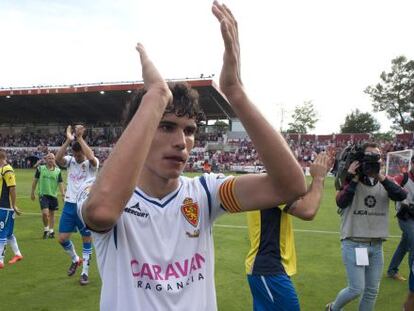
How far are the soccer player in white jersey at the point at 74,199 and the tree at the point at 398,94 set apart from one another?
64870 millimetres

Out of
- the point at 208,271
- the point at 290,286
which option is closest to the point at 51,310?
the point at 290,286

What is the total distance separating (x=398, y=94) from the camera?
65250 mm

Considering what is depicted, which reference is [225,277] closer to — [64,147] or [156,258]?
[64,147]

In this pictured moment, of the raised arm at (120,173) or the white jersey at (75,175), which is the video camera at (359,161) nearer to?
the raised arm at (120,173)

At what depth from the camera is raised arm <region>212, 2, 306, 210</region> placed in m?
1.59

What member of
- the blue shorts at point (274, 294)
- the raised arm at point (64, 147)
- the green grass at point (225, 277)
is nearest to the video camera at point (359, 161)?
the blue shorts at point (274, 294)

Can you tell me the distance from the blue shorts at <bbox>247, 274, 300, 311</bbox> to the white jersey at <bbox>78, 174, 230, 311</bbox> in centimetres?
201

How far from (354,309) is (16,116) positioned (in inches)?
2421

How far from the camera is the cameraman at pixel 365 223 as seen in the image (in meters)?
4.95

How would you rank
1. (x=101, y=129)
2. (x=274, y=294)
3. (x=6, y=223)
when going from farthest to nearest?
(x=101, y=129) < (x=6, y=223) < (x=274, y=294)

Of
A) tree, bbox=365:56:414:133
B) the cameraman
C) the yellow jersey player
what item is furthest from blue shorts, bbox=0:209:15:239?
tree, bbox=365:56:414:133

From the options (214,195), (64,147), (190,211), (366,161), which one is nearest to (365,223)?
(366,161)

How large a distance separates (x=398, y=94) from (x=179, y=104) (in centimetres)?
7078

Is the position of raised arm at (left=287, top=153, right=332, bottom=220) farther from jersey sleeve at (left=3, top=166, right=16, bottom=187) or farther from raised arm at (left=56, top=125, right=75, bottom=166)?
jersey sleeve at (left=3, top=166, right=16, bottom=187)
